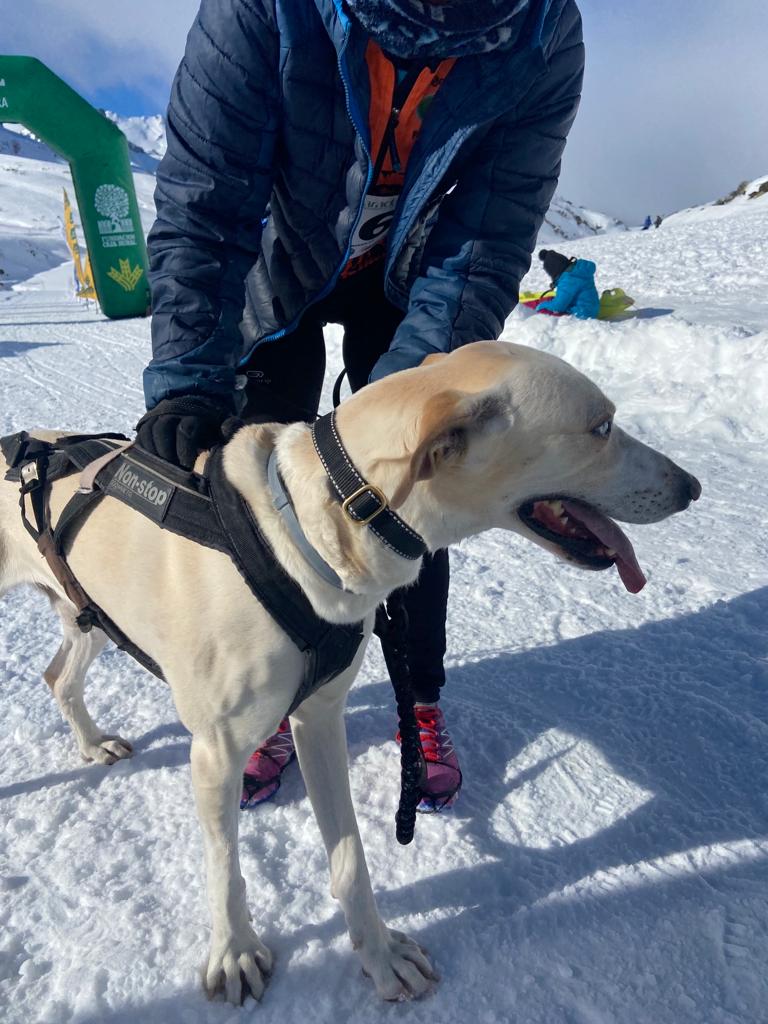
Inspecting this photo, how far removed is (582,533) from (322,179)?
1.20m

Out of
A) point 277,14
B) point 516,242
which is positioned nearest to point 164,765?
point 516,242

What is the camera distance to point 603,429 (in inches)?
63.2

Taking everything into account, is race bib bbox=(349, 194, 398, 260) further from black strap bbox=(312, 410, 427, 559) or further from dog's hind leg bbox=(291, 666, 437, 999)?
dog's hind leg bbox=(291, 666, 437, 999)

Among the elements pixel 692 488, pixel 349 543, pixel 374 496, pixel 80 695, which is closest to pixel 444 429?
pixel 374 496

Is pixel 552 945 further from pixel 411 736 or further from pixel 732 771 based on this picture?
pixel 732 771

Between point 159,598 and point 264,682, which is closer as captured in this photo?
point 264,682

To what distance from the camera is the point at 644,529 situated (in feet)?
12.5

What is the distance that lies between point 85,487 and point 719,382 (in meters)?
5.07

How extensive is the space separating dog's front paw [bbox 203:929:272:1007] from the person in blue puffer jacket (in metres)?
0.54

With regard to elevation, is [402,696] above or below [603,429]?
below

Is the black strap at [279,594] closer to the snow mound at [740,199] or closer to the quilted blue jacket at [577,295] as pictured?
the quilted blue jacket at [577,295]

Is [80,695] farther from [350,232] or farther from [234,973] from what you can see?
[350,232]

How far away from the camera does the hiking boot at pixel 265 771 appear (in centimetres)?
216

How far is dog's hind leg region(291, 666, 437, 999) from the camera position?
1.62m
